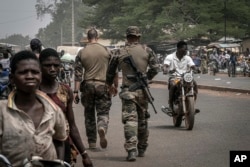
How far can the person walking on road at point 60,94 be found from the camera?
174 inches

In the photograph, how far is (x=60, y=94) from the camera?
4.66 metres

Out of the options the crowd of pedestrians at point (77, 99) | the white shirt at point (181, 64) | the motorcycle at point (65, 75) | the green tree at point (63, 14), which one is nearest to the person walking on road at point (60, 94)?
the crowd of pedestrians at point (77, 99)

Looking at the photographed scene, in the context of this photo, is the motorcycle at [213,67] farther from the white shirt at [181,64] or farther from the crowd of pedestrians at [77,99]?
the crowd of pedestrians at [77,99]

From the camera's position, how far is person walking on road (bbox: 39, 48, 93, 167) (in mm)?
4430

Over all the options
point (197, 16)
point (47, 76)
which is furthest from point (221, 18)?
point (47, 76)

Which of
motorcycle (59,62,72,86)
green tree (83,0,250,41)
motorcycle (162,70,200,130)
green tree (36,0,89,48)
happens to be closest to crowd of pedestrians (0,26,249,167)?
motorcycle (162,70,200,130)


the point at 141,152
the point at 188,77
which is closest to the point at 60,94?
the point at 141,152

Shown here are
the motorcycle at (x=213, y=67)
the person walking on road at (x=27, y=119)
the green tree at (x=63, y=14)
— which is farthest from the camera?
the green tree at (x=63, y=14)

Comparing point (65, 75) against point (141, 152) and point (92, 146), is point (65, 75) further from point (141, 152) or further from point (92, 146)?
point (141, 152)

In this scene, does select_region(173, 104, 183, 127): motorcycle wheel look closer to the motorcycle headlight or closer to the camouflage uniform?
the motorcycle headlight

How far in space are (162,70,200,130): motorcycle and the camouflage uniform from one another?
2.18 meters

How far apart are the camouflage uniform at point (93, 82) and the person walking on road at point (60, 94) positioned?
Result: 3487 millimetres

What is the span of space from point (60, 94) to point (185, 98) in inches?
232

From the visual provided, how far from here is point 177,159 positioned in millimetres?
7539
